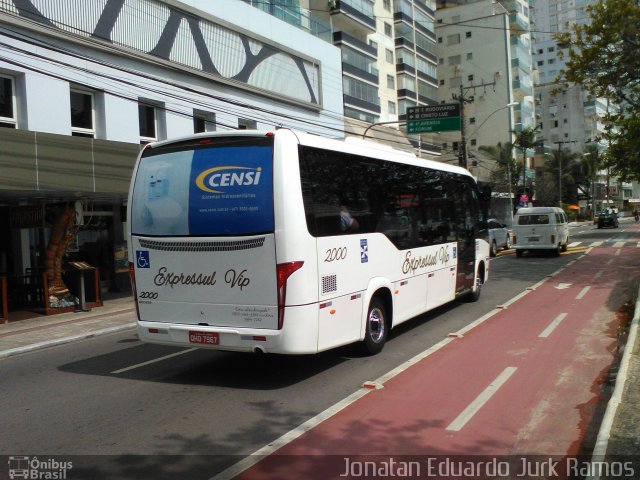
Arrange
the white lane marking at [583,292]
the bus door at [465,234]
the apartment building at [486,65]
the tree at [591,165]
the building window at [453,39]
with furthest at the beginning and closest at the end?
1. the tree at [591,165]
2. the building window at [453,39]
3. the apartment building at [486,65]
4. the white lane marking at [583,292]
5. the bus door at [465,234]

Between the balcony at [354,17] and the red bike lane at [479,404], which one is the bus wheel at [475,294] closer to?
the red bike lane at [479,404]

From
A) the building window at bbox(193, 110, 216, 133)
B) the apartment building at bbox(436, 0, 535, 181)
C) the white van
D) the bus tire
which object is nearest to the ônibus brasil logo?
the bus tire

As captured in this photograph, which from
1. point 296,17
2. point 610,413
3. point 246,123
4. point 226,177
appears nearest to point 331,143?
point 226,177

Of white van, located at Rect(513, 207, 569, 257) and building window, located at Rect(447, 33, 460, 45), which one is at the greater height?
building window, located at Rect(447, 33, 460, 45)

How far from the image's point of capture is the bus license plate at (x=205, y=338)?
686cm

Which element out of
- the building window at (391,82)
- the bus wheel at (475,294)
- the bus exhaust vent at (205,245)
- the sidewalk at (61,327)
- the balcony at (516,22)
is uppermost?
the balcony at (516,22)

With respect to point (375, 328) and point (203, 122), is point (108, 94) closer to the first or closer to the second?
point (203, 122)

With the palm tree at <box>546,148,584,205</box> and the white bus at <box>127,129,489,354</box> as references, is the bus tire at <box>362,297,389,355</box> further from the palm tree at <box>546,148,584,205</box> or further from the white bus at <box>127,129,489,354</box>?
the palm tree at <box>546,148,584,205</box>

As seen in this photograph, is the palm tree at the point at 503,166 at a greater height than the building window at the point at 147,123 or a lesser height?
greater

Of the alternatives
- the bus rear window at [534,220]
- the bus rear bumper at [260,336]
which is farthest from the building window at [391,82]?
the bus rear bumper at [260,336]

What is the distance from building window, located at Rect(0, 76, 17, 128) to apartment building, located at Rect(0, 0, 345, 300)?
0.09 ft

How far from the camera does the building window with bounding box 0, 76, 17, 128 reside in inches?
600

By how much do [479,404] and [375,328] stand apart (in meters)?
2.57

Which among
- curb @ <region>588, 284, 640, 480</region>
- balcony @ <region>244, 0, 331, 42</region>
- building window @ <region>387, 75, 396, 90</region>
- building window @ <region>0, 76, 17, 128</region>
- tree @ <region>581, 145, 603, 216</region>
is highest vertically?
building window @ <region>387, 75, 396, 90</region>
